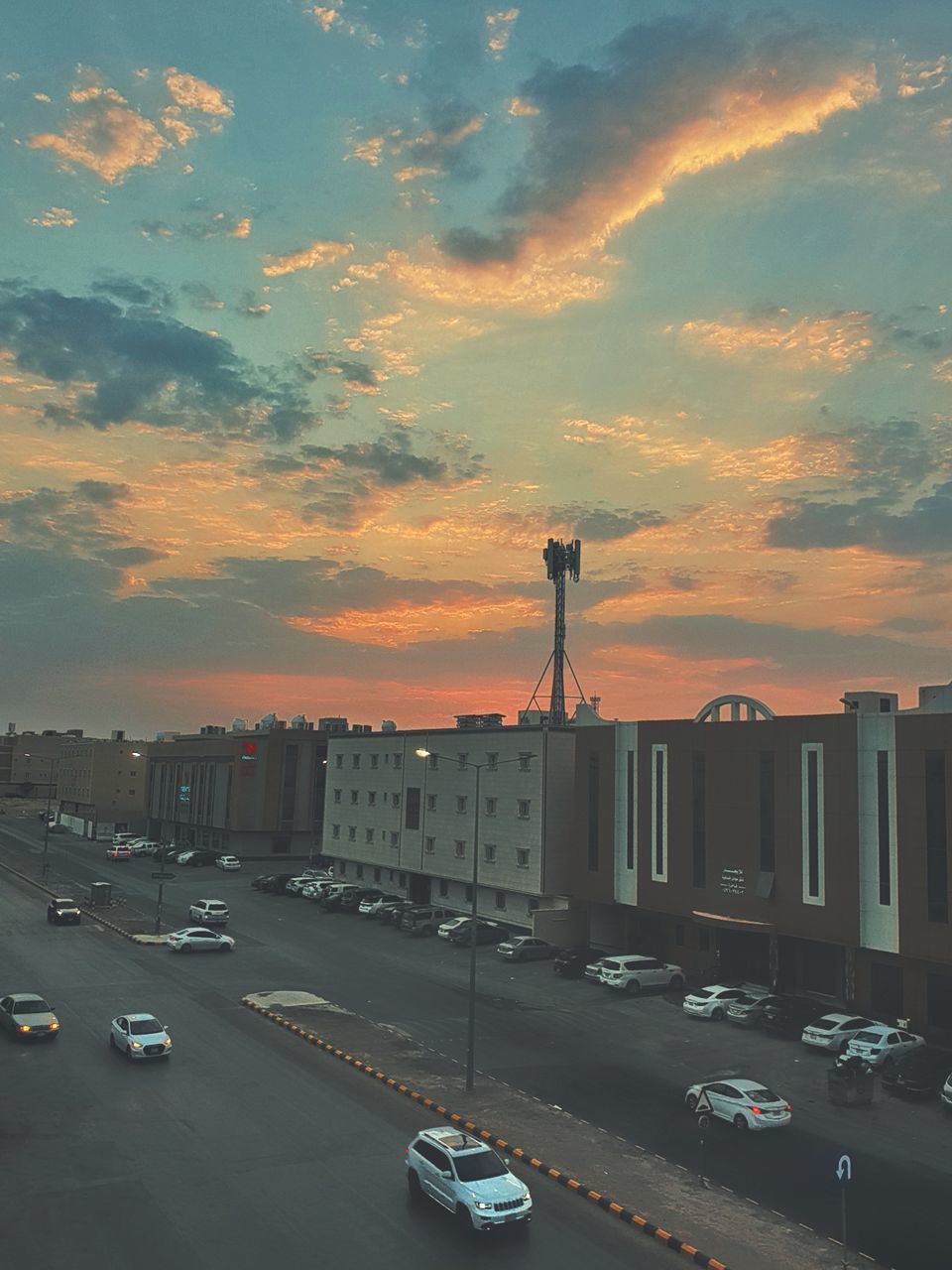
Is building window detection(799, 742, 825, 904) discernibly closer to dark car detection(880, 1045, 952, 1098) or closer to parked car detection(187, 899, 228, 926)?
dark car detection(880, 1045, 952, 1098)

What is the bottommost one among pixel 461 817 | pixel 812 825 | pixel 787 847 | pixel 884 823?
pixel 461 817

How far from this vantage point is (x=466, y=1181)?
2280 cm

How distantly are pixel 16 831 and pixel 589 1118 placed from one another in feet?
475

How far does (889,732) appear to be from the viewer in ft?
145

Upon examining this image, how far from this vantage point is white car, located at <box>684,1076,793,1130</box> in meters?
31.1

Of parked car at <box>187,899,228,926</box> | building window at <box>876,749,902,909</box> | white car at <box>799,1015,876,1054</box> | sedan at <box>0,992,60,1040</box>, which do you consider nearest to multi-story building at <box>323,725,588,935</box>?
parked car at <box>187,899,228,926</box>

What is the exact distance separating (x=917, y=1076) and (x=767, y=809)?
1571 centimetres

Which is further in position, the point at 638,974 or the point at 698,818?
the point at 698,818

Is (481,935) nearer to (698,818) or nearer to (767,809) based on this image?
(698,818)

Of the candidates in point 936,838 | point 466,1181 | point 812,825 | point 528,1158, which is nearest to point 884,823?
point 936,838

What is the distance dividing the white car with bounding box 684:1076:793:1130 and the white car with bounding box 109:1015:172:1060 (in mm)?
19310

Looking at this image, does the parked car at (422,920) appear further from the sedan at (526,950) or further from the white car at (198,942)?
the white car at (198,942)

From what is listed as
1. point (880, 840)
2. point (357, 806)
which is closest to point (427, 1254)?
point (880, 840)

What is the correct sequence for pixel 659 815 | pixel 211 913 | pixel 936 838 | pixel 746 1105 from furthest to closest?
pixel 211 913
pixel 659 815
pixel 936 838
pixel 746 1105
